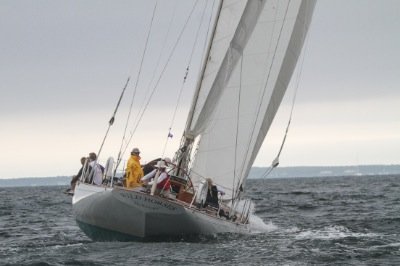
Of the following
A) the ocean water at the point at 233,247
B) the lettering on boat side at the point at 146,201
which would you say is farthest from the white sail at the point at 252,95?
the lettering on boat side at the point at 146,201

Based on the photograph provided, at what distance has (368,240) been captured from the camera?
1962 centimetres

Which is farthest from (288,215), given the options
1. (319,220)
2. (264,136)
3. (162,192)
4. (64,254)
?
(64,254)

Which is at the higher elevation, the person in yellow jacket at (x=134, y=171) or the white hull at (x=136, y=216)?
the person in yellow jacket at (x=134, y=171)

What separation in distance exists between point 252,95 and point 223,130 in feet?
4.67

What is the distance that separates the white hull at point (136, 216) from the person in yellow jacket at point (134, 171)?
96cm

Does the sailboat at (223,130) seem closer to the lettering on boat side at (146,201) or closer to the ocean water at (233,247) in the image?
the lettering on boat side at (146,201)

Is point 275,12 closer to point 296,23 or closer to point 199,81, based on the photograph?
point 296,23

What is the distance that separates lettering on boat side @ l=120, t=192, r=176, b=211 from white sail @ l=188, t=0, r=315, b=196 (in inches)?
222

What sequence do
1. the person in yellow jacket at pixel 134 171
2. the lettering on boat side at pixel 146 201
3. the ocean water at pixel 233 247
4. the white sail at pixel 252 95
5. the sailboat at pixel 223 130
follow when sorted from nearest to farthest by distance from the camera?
1. the ocean water at pixel 233 247
2. the lettering on boat side at pixel 146 201
3. the sailboat at pixel 223 130
4. the person in yellow jacket at pixel 134 171
5. the white sail at pixel 252 95

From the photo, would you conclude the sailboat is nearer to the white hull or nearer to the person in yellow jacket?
the white hull

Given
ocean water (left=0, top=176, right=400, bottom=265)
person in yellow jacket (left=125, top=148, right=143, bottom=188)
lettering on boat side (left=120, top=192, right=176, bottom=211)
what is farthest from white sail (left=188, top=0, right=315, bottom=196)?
lettering on boat side (left=120, top=192, right=176, bottom=211)

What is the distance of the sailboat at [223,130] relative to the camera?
696 inches

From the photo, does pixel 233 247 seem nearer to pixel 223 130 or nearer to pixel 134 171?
pixel 134 171

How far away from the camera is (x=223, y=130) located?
76.1 feet
